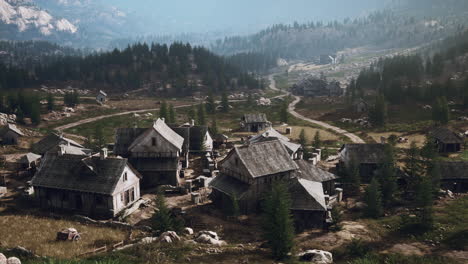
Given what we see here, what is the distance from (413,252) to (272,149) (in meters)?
19.9

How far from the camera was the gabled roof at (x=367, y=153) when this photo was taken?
191 ft

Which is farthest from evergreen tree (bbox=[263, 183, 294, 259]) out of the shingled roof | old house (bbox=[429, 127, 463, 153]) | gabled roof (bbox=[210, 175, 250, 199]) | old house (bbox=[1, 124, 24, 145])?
old house (bbox=[1, 124, 24, 145])

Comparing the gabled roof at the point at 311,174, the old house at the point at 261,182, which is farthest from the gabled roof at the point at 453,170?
the old house at the point at 261,182

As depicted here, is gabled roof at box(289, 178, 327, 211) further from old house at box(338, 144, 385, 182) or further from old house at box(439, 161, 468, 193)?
old house at box(439, 161, 468, 193)

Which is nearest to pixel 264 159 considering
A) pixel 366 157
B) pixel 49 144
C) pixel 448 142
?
pixel 366 157

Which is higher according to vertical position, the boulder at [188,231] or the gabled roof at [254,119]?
the gabled roof at [254,119]

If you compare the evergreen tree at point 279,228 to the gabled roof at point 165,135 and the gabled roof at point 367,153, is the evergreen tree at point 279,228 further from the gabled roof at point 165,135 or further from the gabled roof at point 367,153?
the gabled roof at point 367,153

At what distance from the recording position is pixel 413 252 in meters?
35.6

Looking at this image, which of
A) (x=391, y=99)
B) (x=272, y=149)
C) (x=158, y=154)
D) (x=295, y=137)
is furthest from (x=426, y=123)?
(x=158, y=154)

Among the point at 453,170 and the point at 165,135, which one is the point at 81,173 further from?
the point at 453,170

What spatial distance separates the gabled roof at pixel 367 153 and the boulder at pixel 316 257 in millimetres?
28825

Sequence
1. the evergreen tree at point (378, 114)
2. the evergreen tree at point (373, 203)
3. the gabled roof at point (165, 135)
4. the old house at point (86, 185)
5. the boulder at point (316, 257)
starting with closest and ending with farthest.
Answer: the boulder at point (316, 257) < the old house at point (86, 185) < the evergreen tree at point (373, 203) < the gabled roof at point (165, 135) < the evergreen tree at point (378, 114)

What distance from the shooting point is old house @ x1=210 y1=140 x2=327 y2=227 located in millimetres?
42219

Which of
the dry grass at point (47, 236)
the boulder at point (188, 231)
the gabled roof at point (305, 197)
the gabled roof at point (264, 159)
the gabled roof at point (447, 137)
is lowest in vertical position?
the boulder at point (188, 231)
